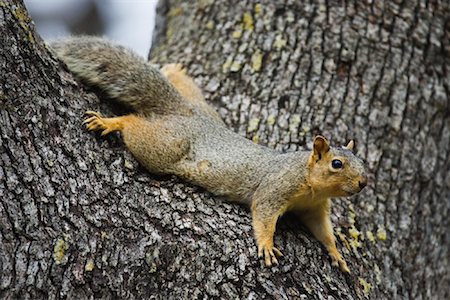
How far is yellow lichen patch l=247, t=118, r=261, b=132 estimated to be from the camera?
4.09 metres

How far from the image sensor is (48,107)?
309cm

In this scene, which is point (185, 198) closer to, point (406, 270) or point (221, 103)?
point (221, 103)

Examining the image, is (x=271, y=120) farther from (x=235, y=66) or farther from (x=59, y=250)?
(x=59, y=250)

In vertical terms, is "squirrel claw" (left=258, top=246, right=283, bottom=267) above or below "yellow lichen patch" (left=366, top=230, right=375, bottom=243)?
above

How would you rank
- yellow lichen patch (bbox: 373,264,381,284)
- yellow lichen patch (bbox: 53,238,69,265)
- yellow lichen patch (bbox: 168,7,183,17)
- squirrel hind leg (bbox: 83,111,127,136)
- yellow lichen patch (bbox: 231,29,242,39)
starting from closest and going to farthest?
yellow lichen patch (bbox: 53,238,69,265) < squirrel hind leg (bbox: 83,111,127,136) < yellow lichen patch (bbox: 373,264,381,284) < yellow lichen patch (bbox: 231,29,242,39) < yellow lichen patch (bbox: 168,7,183,17)

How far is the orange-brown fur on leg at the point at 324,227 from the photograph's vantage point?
134 inches

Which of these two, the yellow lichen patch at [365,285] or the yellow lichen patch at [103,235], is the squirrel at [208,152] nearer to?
the yellow lichen patch at [365,285]

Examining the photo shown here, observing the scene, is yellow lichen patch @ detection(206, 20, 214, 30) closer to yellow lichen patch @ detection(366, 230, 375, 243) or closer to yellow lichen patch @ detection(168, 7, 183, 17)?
yellow lichen patch @ detection(168, 7, 183, 17)

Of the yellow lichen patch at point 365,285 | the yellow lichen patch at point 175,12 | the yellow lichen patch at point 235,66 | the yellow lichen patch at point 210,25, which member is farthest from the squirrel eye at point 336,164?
the yellow lichen patch at point 175,12

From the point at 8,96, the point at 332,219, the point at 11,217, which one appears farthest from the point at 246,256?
the point at 8,96

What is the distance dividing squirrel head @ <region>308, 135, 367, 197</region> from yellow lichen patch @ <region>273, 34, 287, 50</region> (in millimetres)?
992

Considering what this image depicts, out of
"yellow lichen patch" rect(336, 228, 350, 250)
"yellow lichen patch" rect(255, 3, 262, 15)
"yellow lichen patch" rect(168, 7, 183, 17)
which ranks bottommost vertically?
"yellow lichen patch" rect(336, 228, 350, 250)

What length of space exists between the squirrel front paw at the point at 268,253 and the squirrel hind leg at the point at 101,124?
0.95 meters

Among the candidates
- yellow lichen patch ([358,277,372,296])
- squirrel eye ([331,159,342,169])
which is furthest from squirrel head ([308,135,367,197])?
yellow lichen patch ([358,277,372,296])
